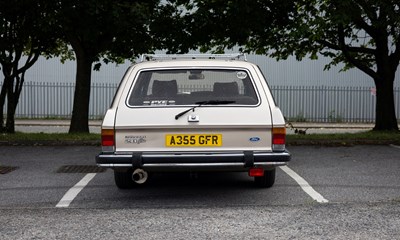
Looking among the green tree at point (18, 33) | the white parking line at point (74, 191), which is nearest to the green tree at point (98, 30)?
the green tree at point (18, 33)

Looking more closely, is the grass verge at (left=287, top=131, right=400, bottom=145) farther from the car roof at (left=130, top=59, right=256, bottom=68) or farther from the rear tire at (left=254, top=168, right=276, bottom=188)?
the car roof at (left=130, top=59, right=256, bottom=68)

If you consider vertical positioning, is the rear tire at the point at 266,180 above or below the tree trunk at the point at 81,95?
below

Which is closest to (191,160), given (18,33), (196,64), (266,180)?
(196,64)

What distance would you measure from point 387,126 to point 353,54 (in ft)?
11.9

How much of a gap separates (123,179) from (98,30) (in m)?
7.96

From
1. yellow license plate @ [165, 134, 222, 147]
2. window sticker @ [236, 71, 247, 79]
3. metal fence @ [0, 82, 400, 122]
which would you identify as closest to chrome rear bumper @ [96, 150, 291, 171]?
yellow license plate @ [165, 134, 222, 147]

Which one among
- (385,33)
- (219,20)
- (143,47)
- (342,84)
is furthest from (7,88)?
(342,84)

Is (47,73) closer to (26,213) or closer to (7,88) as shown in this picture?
(7,88)

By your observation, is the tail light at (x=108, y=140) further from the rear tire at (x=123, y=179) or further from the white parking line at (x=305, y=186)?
the white parking line at (x=305, y=186)

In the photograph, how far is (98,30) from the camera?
1516 centimetres

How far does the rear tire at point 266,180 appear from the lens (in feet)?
26.1

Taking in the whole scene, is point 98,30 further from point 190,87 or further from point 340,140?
point 190,87

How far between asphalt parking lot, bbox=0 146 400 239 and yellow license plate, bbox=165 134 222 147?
682 mm

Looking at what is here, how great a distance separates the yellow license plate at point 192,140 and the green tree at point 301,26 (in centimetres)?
851
